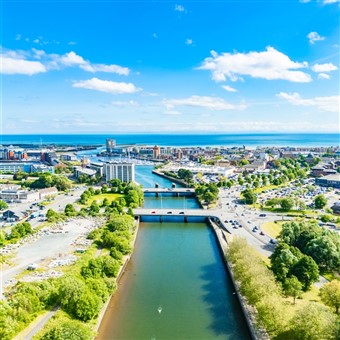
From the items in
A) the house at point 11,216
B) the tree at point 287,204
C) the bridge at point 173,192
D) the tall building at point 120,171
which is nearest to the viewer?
the house at point 11,216

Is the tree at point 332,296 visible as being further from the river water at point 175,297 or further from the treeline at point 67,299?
the treeline at point 67,299

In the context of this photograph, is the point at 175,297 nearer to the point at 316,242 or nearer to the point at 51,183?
the point at 316,242

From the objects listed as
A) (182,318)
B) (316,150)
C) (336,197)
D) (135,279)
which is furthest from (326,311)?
(316,150)

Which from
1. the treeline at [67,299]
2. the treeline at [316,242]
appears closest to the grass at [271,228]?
the treeline at [316,242]

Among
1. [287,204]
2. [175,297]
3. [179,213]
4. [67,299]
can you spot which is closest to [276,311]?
[175,297]

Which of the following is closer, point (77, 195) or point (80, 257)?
point (80, 257)

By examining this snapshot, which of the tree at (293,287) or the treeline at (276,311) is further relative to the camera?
the tree at (293,287)

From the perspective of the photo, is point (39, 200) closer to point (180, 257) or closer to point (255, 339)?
point (180, 257)
